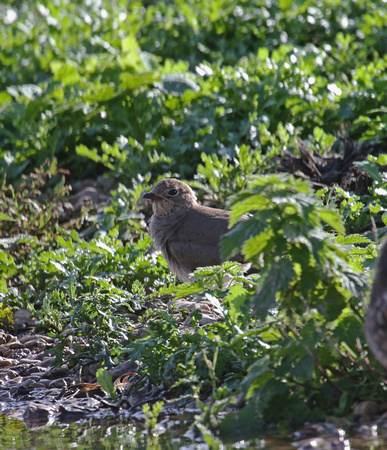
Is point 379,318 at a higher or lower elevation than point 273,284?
lower

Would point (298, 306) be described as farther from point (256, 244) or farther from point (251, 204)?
point (251, 204)

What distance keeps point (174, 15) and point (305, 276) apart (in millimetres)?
9113

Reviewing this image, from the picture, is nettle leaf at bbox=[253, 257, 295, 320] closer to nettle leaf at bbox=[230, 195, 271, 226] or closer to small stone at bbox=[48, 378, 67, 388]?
nettle leaf at bbox=[230, 195, 271, 226]

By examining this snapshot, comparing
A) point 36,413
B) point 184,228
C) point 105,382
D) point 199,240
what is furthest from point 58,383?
point 184,228

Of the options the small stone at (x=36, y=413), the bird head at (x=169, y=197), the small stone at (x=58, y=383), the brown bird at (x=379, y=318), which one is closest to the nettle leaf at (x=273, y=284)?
the brown bird at (x=379, y=318)

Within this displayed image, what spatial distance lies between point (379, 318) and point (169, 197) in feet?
13.3

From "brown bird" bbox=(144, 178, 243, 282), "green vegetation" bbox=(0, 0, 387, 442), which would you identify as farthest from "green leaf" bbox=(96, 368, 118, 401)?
"brown bird" bbox=(144, 178, 243, 282)

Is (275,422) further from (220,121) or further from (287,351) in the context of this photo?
(220,121)

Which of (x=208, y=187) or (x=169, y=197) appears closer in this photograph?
(x=169, y=197)

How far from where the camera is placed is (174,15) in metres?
11.9

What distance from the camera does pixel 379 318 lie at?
331 centimetres

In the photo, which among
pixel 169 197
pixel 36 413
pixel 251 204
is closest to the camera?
pixel 251 204

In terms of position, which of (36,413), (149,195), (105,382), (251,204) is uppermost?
(149,195)

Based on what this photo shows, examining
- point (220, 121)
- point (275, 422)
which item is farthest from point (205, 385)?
point (220, 121)
